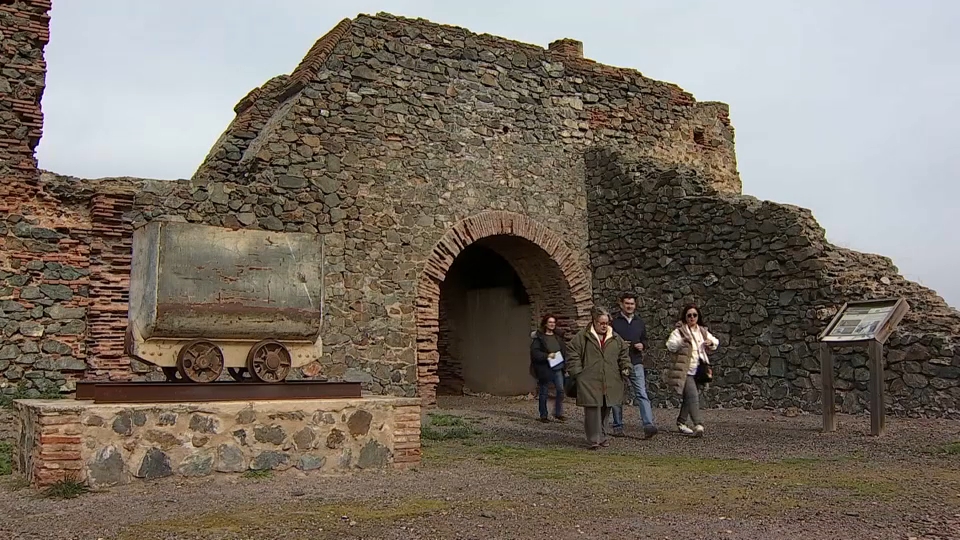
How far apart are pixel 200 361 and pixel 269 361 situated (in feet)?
1.47

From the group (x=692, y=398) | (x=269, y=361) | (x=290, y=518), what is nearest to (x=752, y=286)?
(x=692, y=398)

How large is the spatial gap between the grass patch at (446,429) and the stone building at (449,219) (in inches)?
67.2

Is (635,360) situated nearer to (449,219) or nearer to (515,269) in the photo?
(449,219)

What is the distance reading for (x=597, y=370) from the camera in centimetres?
742

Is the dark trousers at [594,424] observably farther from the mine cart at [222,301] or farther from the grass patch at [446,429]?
the mine cart at [222,301]

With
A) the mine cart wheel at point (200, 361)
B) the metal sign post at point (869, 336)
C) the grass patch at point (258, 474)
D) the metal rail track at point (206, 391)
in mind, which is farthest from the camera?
the metal sign post at point (869, 336)

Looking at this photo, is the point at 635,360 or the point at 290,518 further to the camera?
the point at 635,360

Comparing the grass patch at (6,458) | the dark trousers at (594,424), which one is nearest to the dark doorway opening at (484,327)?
the dark trousers at (594,424)

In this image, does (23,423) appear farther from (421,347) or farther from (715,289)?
(715,289)

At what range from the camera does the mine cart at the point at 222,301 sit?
569cm

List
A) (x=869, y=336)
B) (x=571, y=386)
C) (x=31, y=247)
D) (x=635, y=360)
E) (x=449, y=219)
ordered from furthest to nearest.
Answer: (x=449, y=219)
(x=31, y=247)
(x=635, y=360)
(x=869, y=336)
(x=571, y=386)

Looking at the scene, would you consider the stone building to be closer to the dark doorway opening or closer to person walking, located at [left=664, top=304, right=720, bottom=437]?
the dark doorway opening

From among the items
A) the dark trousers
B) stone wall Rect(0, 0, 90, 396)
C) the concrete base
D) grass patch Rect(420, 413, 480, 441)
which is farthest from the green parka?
stone wall Rect(0, 0, 90, 396)

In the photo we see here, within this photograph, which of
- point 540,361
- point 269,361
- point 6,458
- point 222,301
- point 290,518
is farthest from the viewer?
point 540,361
